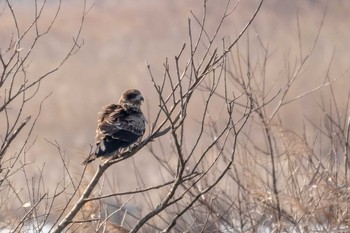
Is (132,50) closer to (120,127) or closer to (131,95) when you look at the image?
(131,95)

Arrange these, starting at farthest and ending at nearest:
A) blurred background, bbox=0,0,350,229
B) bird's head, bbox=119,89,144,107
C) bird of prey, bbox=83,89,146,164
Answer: blurred background, bbox=0,0,350,229 < bird's head, bbox=119,89,144,107 < bird of prey, bbox=83,89,146,164

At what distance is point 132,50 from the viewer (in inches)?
916

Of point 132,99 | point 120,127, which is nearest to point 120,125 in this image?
point 120,127

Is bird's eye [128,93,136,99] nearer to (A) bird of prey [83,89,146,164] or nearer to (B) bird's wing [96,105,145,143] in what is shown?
(A) bird of prey [83,89,146,164]

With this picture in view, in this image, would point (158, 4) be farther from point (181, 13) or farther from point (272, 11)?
point (272, 11)

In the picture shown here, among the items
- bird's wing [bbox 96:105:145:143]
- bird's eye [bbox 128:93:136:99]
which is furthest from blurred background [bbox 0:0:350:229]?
bird's wing [bbox 96:105:145:143]

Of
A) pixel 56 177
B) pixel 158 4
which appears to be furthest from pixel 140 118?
pixel 158 4

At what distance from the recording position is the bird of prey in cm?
710

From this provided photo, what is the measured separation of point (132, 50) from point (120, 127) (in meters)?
15.9

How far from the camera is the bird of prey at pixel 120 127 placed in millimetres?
7098

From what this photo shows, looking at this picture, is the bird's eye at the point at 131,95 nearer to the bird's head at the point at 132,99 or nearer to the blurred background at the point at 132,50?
the bird's head at the point at 132,99

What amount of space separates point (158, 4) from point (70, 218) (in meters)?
21.7

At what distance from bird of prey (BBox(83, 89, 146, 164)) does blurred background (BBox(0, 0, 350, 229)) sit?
25.3ft

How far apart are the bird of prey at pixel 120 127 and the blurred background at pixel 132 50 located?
7.71 m
